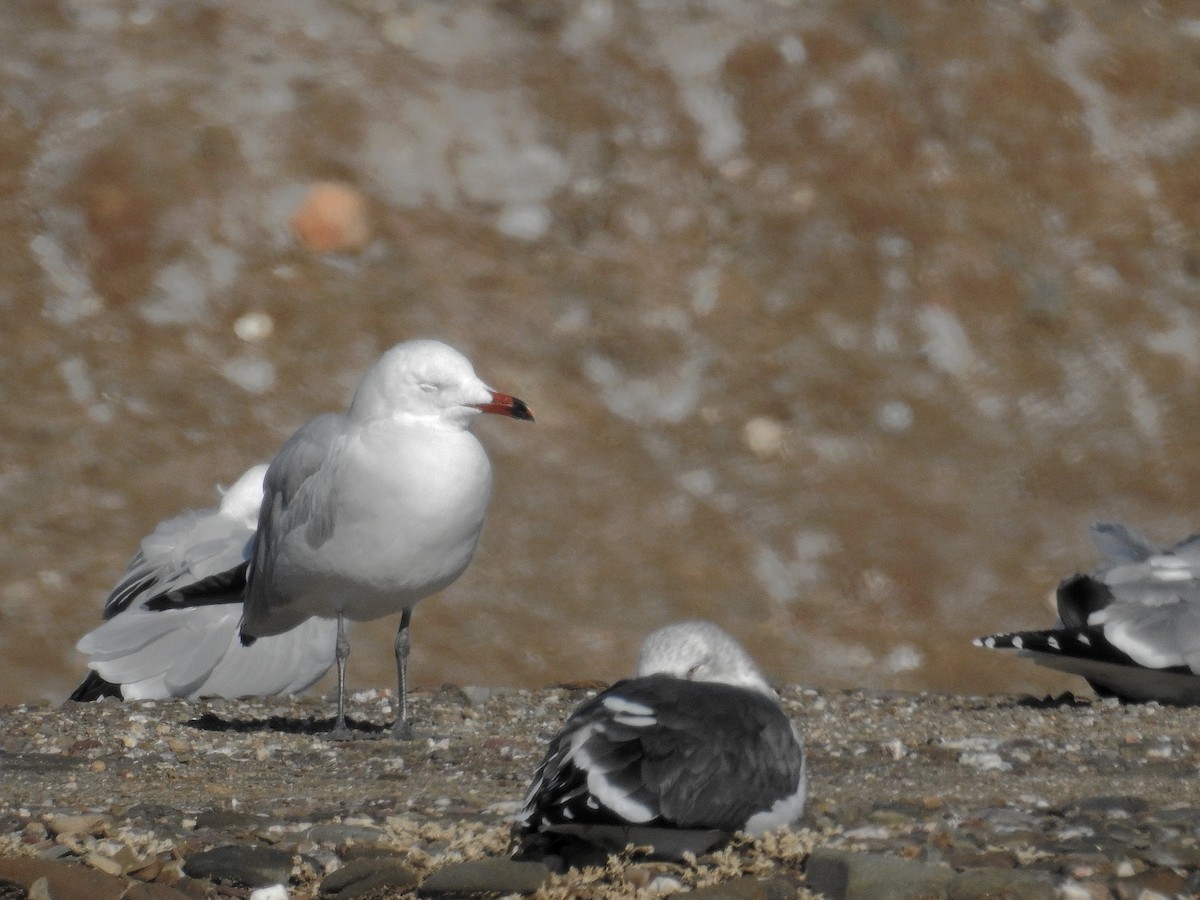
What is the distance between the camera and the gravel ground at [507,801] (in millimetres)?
3490

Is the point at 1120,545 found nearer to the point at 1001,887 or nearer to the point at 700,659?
the point at 700,659

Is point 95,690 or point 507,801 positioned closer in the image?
point 507,801

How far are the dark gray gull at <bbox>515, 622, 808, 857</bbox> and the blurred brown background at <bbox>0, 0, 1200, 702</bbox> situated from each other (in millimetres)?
4601

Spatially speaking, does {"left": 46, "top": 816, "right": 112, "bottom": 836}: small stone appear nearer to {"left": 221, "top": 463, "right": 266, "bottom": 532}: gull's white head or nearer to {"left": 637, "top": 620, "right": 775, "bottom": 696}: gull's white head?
{"left": 637, "top": 620, "right": 775, "bottom": 696}: gull's white head

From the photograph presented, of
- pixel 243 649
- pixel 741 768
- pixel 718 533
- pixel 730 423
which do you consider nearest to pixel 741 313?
pixel 730 423

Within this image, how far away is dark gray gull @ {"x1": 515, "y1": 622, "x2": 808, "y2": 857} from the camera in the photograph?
3361mm

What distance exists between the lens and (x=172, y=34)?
11.1 m

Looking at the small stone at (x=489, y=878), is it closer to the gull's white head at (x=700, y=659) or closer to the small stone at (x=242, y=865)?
the small stone at (x=242, y=865)

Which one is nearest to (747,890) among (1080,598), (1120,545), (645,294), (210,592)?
(1080,598)

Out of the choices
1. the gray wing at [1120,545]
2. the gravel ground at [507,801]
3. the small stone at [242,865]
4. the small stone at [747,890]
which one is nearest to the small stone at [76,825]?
the gravel ground at [507,801]

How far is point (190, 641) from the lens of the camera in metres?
6.64

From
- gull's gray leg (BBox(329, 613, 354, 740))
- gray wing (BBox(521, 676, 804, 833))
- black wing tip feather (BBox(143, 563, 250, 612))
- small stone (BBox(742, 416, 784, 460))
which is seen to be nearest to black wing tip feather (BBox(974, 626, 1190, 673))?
gull's gray leg (BBox(329, 613, 354, 740))

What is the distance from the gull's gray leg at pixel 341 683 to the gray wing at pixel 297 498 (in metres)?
0.21

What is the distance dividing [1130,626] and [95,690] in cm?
368
